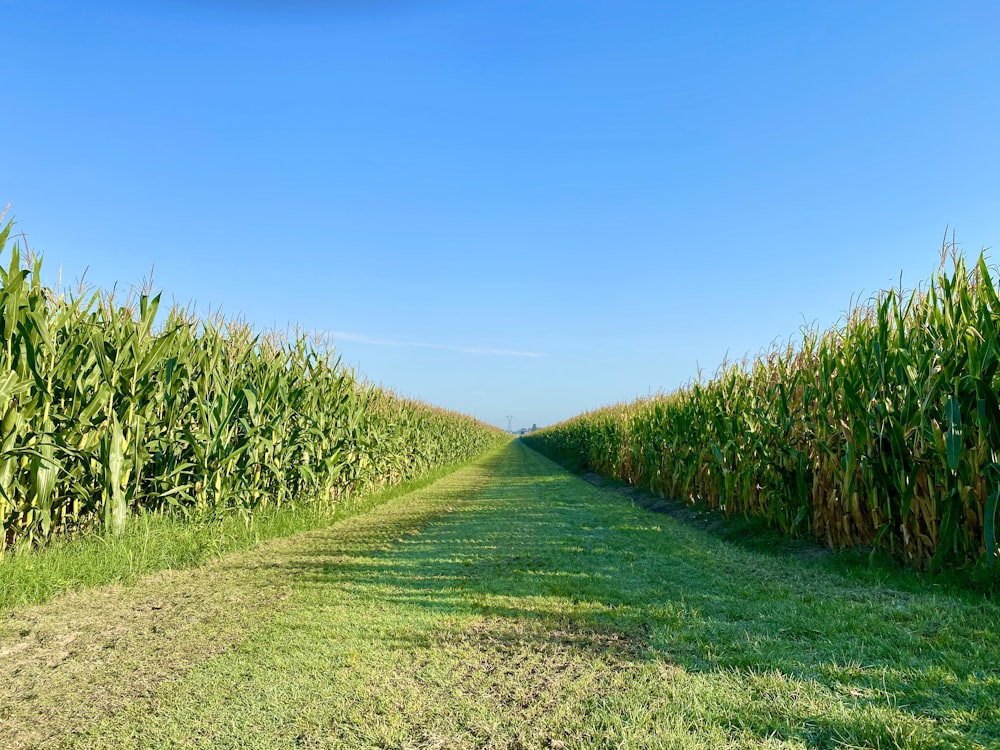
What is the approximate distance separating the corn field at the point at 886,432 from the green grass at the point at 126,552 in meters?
6.56

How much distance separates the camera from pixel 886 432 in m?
5.01

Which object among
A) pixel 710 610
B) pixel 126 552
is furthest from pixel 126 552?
pixel 710 610

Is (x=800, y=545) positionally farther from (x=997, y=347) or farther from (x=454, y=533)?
(x=454, y=533)

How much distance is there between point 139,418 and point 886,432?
7.33m

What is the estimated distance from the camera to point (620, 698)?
8.22ft

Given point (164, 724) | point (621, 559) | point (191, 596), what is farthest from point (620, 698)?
point (191, 596)

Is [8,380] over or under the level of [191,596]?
over

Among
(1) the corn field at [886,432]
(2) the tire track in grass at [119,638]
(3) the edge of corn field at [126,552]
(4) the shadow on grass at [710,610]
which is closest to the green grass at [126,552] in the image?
(3) the edge of corn field at [126,552]

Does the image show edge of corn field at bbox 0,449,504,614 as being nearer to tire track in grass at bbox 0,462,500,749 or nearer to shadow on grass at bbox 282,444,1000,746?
tire track in grass at bbox 0,462,500,749

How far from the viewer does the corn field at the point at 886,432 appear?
4.26 meters

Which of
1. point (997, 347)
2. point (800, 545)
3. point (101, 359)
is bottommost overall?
point (800, 545)

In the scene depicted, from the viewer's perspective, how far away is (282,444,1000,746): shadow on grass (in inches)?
100

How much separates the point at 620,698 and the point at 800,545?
4724 mm

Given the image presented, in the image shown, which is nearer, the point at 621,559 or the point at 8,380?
the point at 8,380
